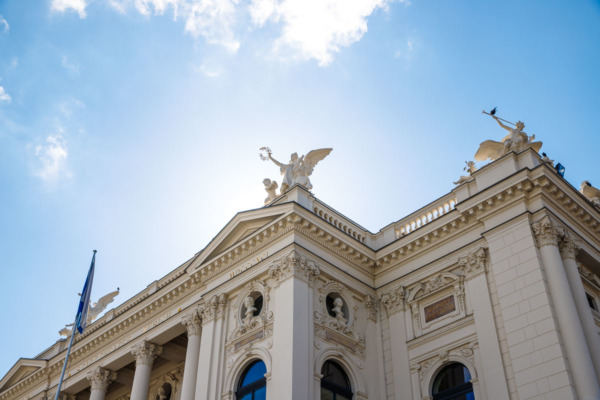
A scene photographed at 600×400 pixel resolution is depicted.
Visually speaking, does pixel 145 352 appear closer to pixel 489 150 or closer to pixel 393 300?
pixel 393 300

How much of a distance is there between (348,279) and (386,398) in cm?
407

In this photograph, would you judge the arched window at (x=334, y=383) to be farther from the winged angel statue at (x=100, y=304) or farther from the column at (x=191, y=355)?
the winged angel statue at (x=100, y=304)

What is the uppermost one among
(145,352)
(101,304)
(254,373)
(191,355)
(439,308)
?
(101,304)

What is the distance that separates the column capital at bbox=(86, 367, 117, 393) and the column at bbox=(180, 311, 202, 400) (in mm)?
5894

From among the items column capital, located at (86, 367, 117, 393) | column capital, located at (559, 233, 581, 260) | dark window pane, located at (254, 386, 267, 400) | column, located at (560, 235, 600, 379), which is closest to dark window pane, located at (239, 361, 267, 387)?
dark window pane, located at (254, 386, 267, 400)

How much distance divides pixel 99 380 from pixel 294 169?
1214cm

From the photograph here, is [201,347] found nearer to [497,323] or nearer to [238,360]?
[238,360]

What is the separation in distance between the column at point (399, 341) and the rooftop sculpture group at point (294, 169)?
5052 mm

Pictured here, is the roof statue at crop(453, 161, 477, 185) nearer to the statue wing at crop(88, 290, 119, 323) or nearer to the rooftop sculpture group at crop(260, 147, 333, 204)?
the rooftop sculpture group at crop(260, 147, 333, 204)

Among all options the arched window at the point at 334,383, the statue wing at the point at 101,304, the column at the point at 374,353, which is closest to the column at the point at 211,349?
the arched window at the point at 334,383

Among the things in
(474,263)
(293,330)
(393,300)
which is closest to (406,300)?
(393,300)

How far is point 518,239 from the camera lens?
1942 centimetres

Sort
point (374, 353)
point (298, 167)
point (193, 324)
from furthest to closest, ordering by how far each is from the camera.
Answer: point (298, 167)
point (193, 324)
point (374, 353)

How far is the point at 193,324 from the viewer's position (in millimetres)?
23500
